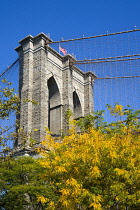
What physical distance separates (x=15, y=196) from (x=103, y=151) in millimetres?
8652

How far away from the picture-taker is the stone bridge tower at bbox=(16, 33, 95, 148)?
1071 inches

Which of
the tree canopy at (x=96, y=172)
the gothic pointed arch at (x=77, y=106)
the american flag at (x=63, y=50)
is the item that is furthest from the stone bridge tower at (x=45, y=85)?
the tree canopy at (x=96, y=172)

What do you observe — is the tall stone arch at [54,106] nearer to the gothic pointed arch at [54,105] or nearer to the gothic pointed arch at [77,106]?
the gothic pointed arch at [54,105]

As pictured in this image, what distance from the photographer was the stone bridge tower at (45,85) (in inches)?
1071

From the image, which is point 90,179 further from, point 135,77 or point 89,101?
point 89,101

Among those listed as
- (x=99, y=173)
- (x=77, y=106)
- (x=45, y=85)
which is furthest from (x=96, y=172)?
(x=77, y=106)

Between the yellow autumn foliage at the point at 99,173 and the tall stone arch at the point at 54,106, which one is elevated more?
the tall stone arch at the point at 54,106

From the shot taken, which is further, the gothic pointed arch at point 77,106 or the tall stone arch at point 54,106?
the gothic pointed arch at point 77,106

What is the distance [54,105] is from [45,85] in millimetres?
4267

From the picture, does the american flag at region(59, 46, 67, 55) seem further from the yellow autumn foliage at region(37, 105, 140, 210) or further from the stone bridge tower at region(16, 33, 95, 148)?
the yellow autumn foliage at region(37, 105, 140, 210)

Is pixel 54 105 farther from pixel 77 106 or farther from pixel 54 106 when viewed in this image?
pixel 77 106

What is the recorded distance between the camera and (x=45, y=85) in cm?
2880

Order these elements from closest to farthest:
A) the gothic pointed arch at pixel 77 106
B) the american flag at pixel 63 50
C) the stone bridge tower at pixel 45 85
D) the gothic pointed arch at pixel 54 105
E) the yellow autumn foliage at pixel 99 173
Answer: the yellow autumn foliage at pixel 99 173 < the stone bridge tower at pixel 45 85 < the gothic pointed arch at pixel 54 105 < the american flag at pixel 63 50 < the gothic pointed arch at pixel 77 106

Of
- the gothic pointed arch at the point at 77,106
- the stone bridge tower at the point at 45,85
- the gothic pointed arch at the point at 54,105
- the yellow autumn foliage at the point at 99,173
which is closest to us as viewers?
the yellow autumn foliage at the point at 99,173
